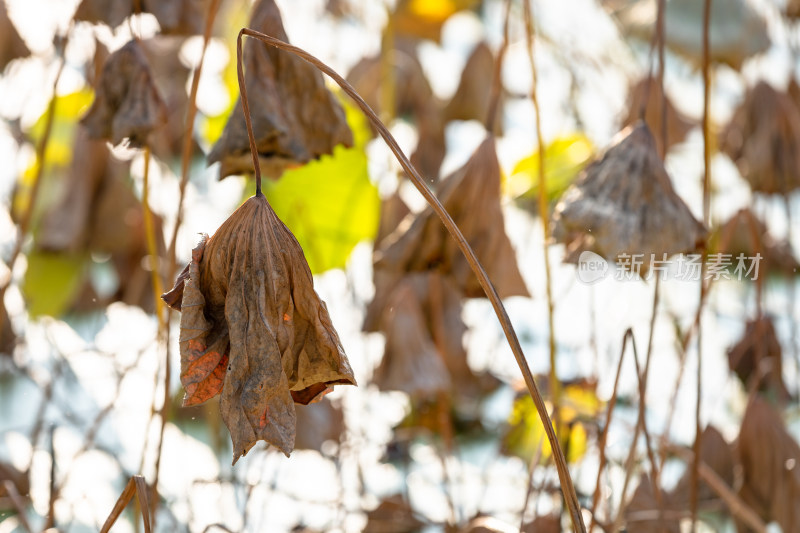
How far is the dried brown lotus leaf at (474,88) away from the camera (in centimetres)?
133

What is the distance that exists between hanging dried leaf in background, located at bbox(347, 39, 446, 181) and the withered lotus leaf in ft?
2.33

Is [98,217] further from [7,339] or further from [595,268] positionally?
[595,268]

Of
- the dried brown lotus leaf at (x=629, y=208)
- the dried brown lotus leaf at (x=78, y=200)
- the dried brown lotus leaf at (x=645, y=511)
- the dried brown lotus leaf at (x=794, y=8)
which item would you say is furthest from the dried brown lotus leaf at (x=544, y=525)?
the dried brown lotus leaf at (x=794, y=8)

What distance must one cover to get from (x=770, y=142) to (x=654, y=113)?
15 centimetres

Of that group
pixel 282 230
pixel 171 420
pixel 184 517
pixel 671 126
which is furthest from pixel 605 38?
pixel 282 230

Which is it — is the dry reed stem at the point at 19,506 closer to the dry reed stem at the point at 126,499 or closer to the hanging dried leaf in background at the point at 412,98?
the dry reed stem at the point at 126,499

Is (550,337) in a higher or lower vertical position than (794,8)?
lower

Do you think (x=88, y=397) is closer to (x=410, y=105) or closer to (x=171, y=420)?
(x=171, y=420)

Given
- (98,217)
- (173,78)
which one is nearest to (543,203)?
(98,217)

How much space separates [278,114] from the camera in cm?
49

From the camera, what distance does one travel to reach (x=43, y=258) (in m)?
0.98

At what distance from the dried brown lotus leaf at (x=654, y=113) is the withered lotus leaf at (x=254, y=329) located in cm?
27

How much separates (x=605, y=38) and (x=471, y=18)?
551 millimetres

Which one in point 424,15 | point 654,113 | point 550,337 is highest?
point 424,15
